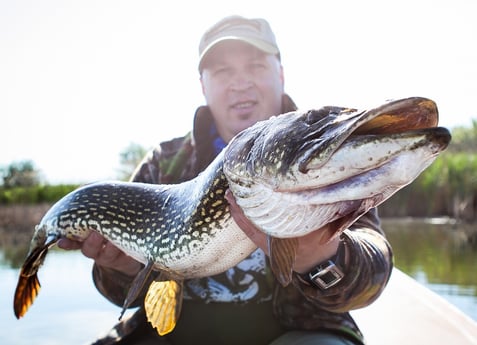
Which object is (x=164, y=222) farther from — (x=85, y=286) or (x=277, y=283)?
(x=85, y=286)

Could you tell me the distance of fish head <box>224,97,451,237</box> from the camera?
3.98ft

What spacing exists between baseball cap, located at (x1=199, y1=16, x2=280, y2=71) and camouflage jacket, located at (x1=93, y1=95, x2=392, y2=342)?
33 centimetres

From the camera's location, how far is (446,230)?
41.2 feet

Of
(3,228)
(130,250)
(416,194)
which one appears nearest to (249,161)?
(130,250)

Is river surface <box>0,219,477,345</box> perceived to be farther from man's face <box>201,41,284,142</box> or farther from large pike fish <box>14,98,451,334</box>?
man's face <box>201,41,284,142</box>

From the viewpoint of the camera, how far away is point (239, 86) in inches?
116

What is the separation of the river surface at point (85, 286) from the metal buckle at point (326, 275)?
150cm

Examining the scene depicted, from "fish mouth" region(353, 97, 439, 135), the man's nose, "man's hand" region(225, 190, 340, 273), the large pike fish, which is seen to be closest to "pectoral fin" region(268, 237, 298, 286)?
the large pike fish

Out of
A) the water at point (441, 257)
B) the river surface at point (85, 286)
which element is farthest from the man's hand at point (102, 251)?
the water at point (441, 257)

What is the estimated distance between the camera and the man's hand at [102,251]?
7.88ft

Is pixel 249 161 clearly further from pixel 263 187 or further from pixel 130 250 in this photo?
pixel 130 250

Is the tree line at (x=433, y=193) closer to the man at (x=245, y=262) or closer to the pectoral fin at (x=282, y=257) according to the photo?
the man at (x=245, y=262)

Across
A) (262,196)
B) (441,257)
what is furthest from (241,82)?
(441,257)

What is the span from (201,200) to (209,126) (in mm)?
1182
